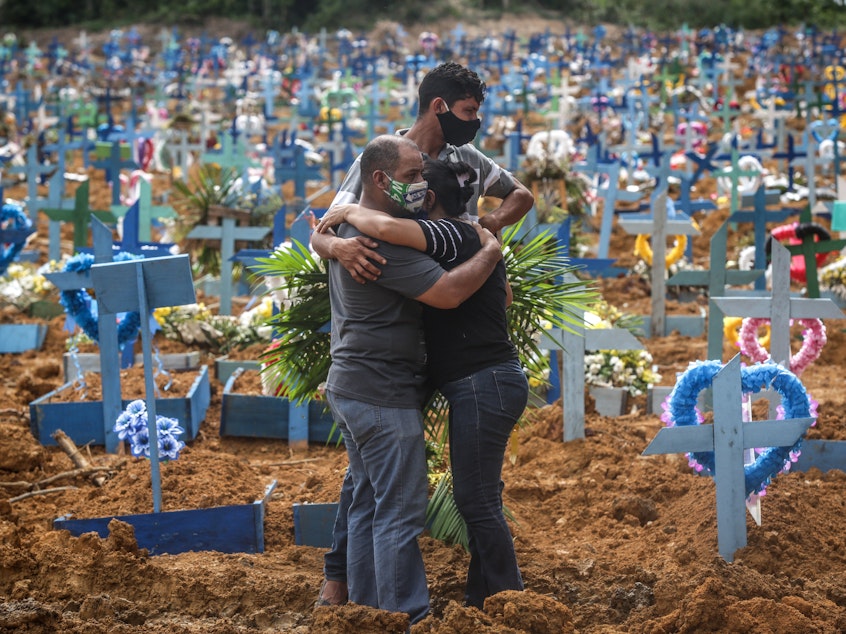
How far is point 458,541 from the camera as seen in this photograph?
505cm

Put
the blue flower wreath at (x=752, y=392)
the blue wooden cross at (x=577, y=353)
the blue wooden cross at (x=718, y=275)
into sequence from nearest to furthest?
the blue flower wreath at (x=752, y=392) < the blue wooden cross at (x=577, y=353) < the blue wooden cross at (x=718, y=275)

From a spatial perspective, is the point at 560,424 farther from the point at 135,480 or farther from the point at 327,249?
the point at 327,249

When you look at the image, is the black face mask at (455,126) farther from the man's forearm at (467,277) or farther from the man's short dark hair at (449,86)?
the man's forearm at (467,277)

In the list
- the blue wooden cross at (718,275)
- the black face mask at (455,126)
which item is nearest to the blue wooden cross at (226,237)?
the blue wooden cross at (718,275)

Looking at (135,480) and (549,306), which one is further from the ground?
(549,306)

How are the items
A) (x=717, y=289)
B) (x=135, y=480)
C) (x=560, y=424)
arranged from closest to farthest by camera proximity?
(x=135, y=480), (x=560, y=424), (x=717, y=289)

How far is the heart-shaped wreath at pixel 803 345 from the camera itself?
6.48 m

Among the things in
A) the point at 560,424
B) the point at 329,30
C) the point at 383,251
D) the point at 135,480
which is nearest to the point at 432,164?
the point at 383,251

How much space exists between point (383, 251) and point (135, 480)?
2.52 meters

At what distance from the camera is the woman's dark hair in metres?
4.11

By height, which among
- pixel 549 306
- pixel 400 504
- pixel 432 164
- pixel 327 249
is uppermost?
pixel 432 164

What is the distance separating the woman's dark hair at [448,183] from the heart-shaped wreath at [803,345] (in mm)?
2746

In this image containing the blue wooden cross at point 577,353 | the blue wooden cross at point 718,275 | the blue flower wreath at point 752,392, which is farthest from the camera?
the blue wooden cross at point 718,275

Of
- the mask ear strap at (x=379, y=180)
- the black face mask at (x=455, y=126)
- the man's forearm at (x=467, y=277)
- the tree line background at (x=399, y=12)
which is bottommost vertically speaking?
the man's forearm at (x=467, y=277)
